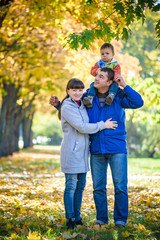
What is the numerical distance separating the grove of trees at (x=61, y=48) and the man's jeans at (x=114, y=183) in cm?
167

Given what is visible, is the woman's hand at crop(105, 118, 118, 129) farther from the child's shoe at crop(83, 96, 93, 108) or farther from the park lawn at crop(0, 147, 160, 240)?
the park lawn at crop(0, 147, 160, 240)

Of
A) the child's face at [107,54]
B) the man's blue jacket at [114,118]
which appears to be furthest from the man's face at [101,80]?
the child's face at [107,54]

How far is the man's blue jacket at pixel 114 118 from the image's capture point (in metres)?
4.18

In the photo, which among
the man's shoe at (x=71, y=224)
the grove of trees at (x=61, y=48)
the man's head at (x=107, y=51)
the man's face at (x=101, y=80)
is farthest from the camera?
the grove of trees at (x=61, y=48)

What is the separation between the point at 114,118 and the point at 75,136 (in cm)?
60

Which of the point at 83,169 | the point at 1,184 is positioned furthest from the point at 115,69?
the point at 1,184

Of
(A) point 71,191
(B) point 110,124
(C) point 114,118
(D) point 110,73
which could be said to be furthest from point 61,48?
(A) point 71,191

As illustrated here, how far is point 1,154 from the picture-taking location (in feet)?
59.9

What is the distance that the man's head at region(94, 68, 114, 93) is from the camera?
4344 mm

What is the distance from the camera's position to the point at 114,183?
167 inches

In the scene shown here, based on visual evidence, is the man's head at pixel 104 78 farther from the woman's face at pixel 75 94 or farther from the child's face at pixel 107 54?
the child's face at pixel 107 54

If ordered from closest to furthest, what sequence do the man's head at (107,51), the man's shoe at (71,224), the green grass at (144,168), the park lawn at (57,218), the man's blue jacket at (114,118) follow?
the park lawn at (57,218) < the man's shoe at (71,224) < the man's blue jacket at (114,118) < the man's head at (107,51) < the green grass at (144,168)

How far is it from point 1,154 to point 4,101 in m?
3.30

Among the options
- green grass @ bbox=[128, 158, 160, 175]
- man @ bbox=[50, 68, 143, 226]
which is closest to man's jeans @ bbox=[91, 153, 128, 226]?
man @ bbox=[50, 68, 143, 226]
